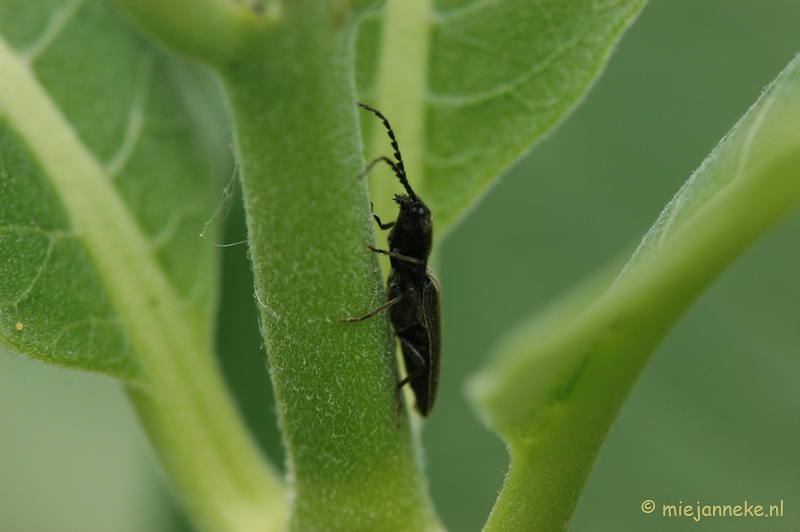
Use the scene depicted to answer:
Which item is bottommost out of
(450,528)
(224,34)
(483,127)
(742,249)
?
(450,528)

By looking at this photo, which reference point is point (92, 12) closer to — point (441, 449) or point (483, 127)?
point (483, 127)

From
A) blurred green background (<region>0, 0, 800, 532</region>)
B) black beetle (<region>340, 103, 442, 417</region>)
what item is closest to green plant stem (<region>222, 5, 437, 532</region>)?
black beetle (<region>340, 103, 442, 417</region>)

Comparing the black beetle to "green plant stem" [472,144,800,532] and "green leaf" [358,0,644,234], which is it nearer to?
"green leaf" [358,0,644,234]

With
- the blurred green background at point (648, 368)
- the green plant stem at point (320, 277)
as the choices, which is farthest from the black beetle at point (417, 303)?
the green plant stem at point (320, 277)

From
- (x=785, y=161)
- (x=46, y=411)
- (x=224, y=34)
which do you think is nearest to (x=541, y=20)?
(x=224, y=34)

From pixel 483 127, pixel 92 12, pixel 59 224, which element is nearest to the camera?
pixel 59 224

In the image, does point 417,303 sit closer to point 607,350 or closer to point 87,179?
point 87,179
